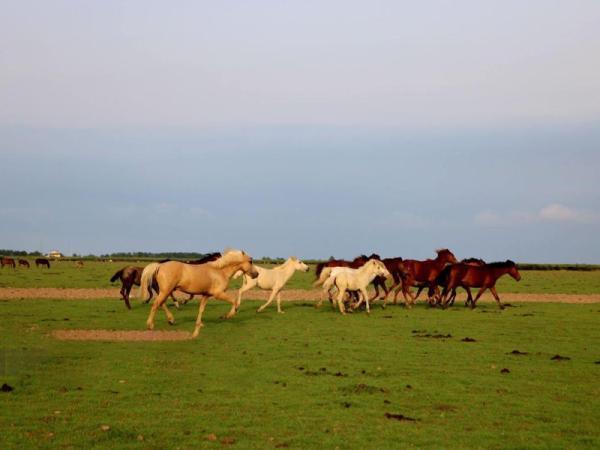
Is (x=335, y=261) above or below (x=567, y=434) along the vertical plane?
above

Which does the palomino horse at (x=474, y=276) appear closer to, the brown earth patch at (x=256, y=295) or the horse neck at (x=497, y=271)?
the horse neck at (x=497, y=271)

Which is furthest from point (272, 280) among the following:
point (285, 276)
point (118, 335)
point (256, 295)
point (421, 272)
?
point (256, 295)

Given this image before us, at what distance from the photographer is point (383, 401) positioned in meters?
11.3

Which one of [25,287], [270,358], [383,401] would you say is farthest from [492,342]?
[25,287]

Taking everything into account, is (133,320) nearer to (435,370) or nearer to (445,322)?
(445,322)

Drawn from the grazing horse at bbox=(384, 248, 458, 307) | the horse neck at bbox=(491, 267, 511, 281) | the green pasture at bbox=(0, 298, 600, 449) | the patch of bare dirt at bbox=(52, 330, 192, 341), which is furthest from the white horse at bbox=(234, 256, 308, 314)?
the horse neck at bbox=(491, 267, 511, 281)

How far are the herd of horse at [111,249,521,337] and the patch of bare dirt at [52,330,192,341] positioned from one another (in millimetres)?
522

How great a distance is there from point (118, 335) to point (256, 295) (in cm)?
1690

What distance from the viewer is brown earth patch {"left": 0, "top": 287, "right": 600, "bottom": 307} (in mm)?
33562

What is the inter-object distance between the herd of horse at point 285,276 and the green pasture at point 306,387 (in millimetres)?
1357

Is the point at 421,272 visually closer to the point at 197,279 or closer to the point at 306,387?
the point at 197,279

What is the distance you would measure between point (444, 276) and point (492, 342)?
1011cm

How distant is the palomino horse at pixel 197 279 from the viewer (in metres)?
19.9

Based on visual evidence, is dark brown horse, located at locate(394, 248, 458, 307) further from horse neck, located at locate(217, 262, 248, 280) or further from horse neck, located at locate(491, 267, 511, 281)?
horse neck, located at locate(217, 262, 248, 280)
